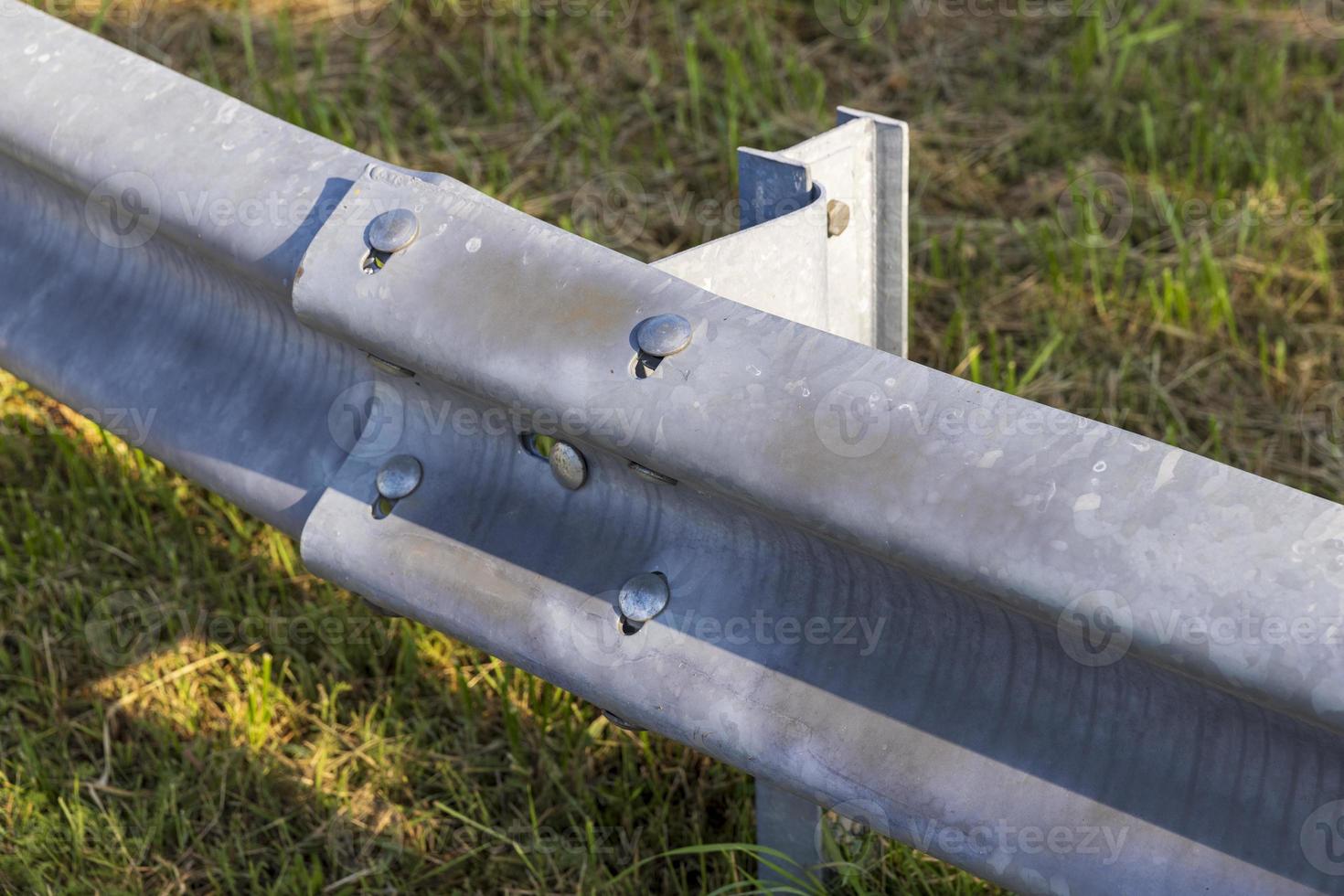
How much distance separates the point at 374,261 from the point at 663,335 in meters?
0.35

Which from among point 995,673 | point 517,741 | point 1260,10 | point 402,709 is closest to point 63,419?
point 402,709

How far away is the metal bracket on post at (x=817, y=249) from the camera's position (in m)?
1.70

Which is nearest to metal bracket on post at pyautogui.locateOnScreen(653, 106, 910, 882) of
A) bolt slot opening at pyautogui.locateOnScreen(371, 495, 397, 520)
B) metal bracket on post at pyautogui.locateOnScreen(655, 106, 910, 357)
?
metal bracket on post at pyautogui.locateOnScreen(655, 106, 910, 357)

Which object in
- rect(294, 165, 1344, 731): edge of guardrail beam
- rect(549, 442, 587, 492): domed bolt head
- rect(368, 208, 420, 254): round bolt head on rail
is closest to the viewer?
rect(294, 165, 1344, 731): edge of guardrail beam

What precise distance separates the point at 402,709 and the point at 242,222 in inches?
46.8

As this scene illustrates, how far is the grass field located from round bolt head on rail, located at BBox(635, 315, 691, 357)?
3.04 ft

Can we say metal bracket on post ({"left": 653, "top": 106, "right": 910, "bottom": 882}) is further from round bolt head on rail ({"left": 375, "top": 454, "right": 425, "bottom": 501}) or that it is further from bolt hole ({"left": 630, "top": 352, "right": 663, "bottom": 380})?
round bolt head on rail ({"left": 375, "top": 454, "right": 425, "bottom": 501})

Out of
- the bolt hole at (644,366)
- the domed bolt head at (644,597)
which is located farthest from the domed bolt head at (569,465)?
the bolt hole at (644,366)

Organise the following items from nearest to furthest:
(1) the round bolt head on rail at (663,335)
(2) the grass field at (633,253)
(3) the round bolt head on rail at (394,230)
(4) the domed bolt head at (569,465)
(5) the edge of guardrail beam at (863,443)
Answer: (5) the edge of guardrail beam at (863,443)
(1) the round bolt head on rail at (663,335)
(3) the round bolt head on rail at (394,230)
(4) the domed bolt head at (569,465)
(2) the grass field at (633,253)

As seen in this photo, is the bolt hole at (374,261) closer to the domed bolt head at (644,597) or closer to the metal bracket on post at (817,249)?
the metal bracket on post at (817,249)

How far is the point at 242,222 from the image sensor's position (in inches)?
65.1

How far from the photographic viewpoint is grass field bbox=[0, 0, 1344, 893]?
93.4 inches

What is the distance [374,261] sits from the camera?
154 cm

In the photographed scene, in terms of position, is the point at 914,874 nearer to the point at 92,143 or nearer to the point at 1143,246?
the point at 92,143
